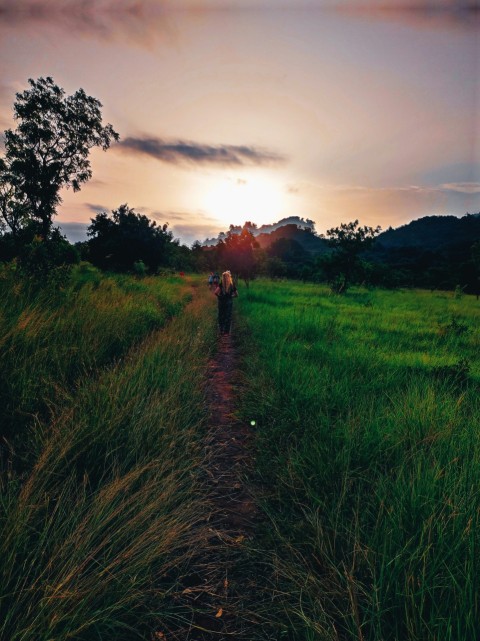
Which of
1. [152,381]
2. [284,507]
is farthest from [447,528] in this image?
[152,381]

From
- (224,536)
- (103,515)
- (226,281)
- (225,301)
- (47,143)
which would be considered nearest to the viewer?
(103,515)

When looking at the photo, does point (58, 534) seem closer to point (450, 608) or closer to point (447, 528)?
point (450, 608)

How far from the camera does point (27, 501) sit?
1.72m

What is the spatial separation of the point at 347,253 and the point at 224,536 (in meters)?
28.4

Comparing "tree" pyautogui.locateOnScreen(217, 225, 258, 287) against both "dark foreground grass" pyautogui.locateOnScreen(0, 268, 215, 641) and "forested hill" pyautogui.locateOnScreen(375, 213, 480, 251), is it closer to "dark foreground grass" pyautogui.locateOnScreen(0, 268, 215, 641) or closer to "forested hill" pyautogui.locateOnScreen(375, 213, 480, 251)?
"dark foreground grass" pyautogui.locateOnScreen(0, 268, 215, 641)

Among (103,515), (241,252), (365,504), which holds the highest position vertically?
(241,252)

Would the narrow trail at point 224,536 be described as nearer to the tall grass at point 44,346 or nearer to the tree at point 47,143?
the tall grass at point 44,346

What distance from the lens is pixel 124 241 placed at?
28.1 metres

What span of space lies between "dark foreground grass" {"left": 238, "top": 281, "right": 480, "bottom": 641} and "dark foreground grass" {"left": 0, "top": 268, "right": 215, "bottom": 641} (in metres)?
0.59

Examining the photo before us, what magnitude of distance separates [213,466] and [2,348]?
2.75m

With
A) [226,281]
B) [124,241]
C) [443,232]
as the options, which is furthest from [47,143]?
[443,232]

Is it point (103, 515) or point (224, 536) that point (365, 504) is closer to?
point (224, 536)

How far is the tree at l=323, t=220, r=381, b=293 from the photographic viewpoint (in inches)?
1038

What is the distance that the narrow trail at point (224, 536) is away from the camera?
154 centimetres
